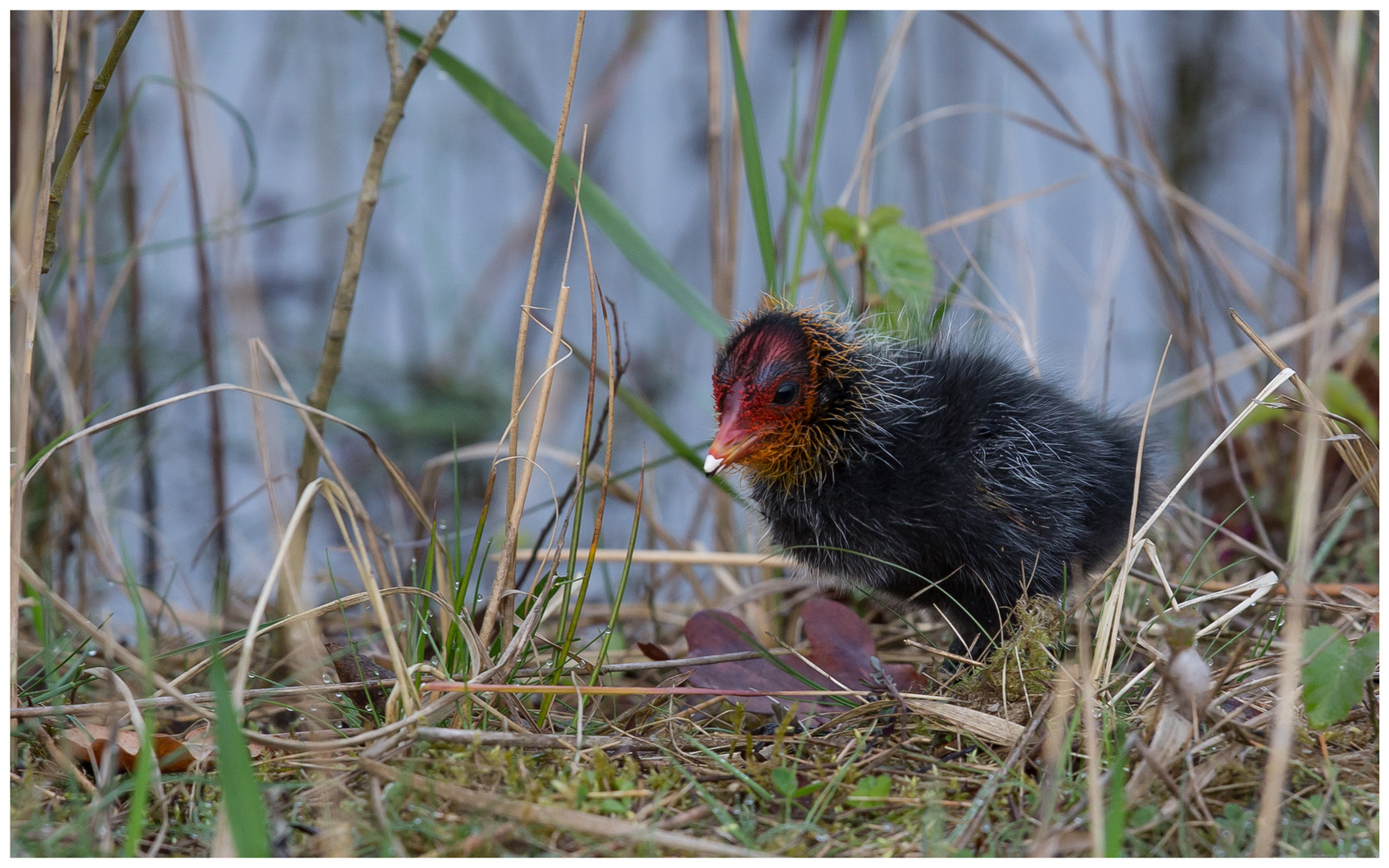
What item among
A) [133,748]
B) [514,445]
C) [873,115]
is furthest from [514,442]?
[873,115]

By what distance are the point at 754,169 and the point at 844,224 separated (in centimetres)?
30

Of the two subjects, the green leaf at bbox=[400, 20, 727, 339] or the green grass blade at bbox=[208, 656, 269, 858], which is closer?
the green grass blade at bbox=[208, 656, 269, 858]

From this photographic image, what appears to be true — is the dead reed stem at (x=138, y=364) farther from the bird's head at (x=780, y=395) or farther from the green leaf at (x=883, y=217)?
the green leaf at (x=883, y=217)

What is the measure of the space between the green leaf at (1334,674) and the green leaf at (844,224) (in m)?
1.47

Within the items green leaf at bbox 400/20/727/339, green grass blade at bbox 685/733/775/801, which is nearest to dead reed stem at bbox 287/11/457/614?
green leaf at bbox 400/20/727/339

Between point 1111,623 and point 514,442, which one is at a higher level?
point 514,442

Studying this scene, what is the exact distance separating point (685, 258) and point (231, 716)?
3.76 meters

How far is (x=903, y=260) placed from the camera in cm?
277

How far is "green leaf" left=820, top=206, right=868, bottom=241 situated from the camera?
273 centimetres

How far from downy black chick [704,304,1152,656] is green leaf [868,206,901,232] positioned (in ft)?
1.63

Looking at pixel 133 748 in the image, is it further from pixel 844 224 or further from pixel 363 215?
pixel 844 224

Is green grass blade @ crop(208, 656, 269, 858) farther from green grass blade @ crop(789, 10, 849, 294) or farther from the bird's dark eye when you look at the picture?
green grass blade @ crop(789, 10, 849, 294)

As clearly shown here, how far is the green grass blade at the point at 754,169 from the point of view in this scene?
2520mm

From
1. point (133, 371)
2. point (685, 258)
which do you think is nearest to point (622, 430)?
point (685, 258)
